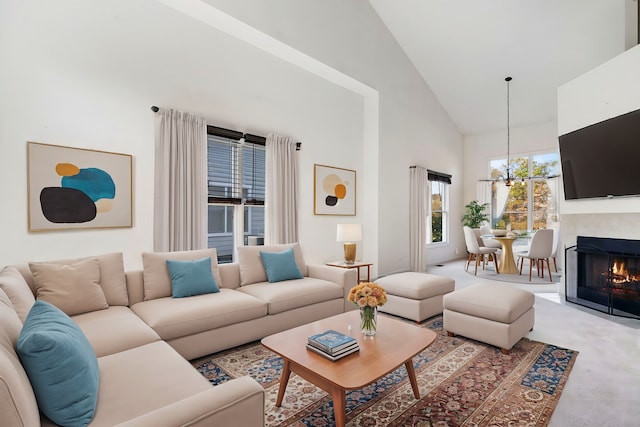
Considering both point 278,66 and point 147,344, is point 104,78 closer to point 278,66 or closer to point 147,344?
point 278,66

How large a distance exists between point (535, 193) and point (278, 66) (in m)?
6.59

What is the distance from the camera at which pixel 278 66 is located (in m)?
4.61

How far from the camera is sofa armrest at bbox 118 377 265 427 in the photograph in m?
1.04

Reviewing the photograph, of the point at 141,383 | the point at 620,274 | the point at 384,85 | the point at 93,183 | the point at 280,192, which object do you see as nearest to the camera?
the point at 141,383

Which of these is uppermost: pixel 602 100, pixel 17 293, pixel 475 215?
pixel 602 100

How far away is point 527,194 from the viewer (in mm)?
7797

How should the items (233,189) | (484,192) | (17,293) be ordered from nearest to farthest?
(17,293) → (233,189) → (484,192)

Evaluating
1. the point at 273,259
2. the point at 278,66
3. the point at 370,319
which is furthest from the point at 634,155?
the point at 278,66

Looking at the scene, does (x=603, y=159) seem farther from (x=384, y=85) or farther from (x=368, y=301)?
(x=384, y=85)

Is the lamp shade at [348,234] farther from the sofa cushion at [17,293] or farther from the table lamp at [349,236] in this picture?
the sofa cushion at [17,293]

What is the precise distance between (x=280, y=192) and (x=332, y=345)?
9.54 ft

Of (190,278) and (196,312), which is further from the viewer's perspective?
(190,278)

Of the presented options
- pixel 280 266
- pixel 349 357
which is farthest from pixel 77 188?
pixel 349 357

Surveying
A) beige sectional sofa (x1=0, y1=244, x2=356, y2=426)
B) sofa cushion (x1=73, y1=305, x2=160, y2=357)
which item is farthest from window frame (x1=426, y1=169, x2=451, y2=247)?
sofa cushion (x1=73, y1=305, x2=160, y2=357)
